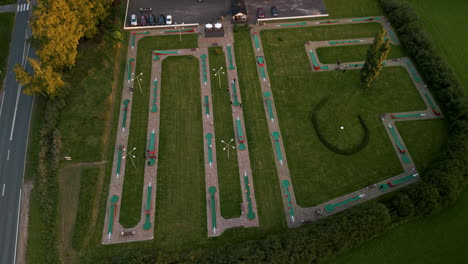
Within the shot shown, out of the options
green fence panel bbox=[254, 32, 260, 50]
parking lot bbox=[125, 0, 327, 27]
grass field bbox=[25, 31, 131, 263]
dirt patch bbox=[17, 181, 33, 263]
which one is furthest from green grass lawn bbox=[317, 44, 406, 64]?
dirt patch bbox=[17, 181, 33, 263]

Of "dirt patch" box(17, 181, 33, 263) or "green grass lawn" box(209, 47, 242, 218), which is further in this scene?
"green grass lawn" box(209, 47, 242, 218)

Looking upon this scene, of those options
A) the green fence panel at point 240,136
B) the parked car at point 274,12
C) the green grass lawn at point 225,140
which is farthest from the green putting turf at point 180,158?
the parked car at point 274,12

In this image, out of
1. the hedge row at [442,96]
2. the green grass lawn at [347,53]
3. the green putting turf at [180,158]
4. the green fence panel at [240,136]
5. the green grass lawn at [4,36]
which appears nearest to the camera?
the green putting turf at [180,158]

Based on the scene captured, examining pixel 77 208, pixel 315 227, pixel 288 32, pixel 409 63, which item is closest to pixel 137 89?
pixel 77 208

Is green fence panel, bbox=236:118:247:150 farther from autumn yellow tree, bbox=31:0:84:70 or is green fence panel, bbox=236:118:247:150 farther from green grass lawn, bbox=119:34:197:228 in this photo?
autumn yellow tree, bbox=31:0:84:70

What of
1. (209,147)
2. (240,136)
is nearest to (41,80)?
(209,147)

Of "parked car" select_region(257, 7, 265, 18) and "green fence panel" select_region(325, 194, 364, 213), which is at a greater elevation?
"parked car" select_region(257, 7, 265, 18)

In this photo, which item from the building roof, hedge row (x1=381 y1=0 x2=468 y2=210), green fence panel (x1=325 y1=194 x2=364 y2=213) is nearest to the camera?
hedge row (x1=381 y1=0 x2=468 y2=210)

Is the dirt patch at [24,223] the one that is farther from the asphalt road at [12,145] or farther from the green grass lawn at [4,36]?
the green grass lawn at [4,36]
